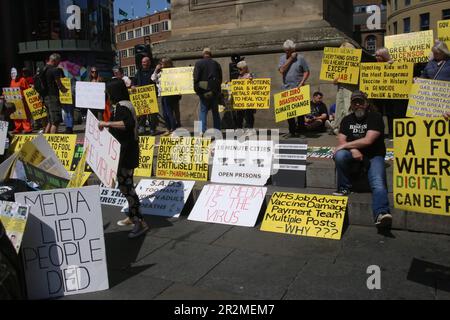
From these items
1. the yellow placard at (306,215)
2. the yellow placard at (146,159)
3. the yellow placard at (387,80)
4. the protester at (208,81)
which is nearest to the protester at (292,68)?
the yellow placard at (387,80)

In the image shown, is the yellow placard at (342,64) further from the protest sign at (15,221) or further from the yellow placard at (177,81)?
the protest sign at (15,221)

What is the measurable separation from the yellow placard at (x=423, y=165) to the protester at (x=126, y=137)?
2.77m

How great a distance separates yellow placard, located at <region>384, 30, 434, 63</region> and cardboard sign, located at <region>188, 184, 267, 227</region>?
18.6 feet

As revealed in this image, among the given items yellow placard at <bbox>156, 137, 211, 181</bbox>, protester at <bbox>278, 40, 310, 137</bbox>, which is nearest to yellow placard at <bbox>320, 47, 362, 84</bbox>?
protester at <bbox>278, 40, 310, 137</bbox>

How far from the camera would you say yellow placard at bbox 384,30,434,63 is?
30.5 feet

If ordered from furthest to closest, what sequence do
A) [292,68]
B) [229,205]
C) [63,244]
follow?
[292,68] → [229,205] → [63,244]

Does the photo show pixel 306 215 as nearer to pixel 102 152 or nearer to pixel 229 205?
pixel 229 205

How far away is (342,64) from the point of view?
25.0ft

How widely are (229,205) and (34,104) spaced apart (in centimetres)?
825

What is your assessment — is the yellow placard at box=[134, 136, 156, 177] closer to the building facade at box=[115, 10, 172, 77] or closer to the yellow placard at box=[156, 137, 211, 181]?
the yellow placard at box=[156, 137, 211, 181]

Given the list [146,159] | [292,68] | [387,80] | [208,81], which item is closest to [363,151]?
[387,80]

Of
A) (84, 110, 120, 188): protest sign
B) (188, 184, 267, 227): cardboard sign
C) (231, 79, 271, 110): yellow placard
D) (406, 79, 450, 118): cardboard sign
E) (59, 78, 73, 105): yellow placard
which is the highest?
(59, 78, 73, 105): yellow placard

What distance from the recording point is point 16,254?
343 cm

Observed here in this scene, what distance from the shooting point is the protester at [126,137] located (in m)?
4.92
